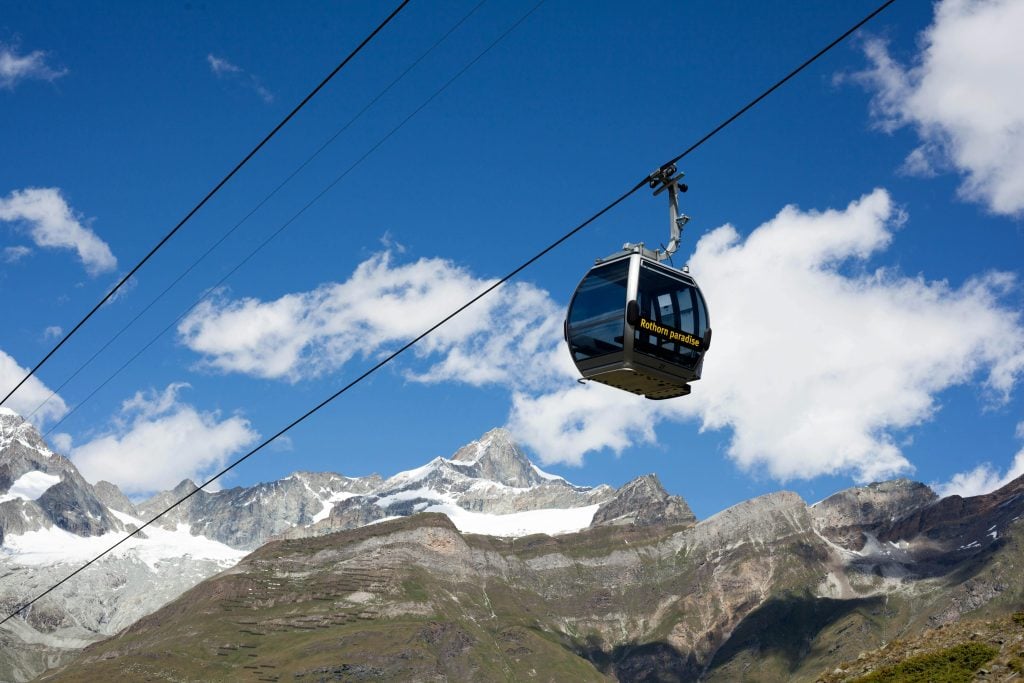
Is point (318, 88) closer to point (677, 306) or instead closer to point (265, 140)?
point (265, 140)

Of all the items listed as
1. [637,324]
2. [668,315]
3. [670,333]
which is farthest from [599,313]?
[670,333]

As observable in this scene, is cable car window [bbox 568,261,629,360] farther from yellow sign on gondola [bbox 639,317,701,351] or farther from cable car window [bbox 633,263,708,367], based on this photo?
yellow sign on gondola [bbox 639,317,701,351]

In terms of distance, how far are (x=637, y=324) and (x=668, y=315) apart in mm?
1064

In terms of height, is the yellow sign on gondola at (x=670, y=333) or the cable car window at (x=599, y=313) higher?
the cable car window at (x=599, y=313)

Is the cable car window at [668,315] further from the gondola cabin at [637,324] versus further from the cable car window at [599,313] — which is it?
the cable car window at [599,313]

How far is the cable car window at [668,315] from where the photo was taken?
2883cm

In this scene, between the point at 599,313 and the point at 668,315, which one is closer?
the point at 668,315

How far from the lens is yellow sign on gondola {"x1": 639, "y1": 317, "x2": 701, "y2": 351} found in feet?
94.2

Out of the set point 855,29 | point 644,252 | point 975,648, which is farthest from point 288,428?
point 975,648

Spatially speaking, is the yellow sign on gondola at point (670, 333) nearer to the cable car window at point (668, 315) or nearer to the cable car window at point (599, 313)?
the cable car window at point (668, 315)

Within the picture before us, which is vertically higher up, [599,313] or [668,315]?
[599,313]

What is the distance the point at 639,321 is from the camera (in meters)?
28.5

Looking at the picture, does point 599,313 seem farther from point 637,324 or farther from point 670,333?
point 670,333

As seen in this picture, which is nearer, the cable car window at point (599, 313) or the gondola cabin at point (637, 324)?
the gondola cabin at point (637, 324)
